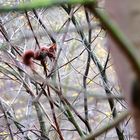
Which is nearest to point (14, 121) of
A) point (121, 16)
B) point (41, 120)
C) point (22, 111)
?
point (41, 120)

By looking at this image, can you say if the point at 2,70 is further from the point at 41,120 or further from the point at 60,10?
the point at 60,10

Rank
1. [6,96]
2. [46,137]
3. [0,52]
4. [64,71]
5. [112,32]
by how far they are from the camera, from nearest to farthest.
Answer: [112,32], [46,137], [0,52], [64,71], [6,96]

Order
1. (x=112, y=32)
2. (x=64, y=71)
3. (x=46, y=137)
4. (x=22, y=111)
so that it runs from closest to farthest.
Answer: (x=112, y=32) → (x=46, y=137) → (x=64, y=71) → (x=22, y=111)

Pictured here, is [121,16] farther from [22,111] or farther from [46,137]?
[22,111]

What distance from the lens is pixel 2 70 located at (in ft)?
7.49

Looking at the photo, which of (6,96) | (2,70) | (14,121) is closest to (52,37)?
(2,70)

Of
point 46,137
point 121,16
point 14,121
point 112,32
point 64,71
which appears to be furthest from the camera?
point 64,71

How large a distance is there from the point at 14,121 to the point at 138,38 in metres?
1.94

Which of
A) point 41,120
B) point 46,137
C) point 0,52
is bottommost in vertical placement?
point 46,137

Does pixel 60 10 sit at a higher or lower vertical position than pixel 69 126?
higher

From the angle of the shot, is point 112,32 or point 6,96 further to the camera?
point 6,96

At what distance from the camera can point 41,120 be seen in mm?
2283

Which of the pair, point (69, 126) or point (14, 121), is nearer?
point (14, 121)

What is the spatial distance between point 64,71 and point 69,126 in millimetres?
609
